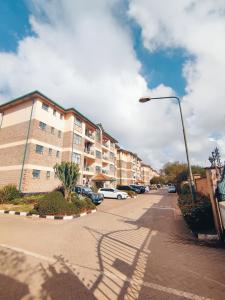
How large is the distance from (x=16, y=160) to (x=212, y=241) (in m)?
21.1

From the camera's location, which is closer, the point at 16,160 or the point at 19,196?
the point at 19,196

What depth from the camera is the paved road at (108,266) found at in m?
3.46

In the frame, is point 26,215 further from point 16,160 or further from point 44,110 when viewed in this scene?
point 44,110

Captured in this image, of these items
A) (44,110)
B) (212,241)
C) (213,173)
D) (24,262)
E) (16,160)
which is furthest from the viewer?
(44,110)

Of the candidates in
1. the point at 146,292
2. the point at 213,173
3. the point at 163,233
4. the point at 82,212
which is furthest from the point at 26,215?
the point at 213,173

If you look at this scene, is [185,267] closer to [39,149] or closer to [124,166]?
[39,149]

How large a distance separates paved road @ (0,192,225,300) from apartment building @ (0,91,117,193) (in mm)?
14259

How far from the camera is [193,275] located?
13.5 ft

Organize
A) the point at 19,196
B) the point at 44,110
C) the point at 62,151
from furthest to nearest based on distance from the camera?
the point at 62,151
the point at 44,110
the point at 19,196

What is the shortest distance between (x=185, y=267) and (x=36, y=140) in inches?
810

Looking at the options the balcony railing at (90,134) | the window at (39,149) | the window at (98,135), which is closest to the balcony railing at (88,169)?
the balcony railing at (90,134)

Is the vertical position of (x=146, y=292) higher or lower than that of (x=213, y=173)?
lower

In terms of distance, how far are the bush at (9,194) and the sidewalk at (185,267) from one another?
15881mm

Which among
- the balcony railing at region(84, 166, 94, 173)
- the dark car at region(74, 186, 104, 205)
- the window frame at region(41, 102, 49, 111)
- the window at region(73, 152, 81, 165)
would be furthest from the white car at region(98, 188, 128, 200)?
the window frame at region(41, 102, 49, 111)
